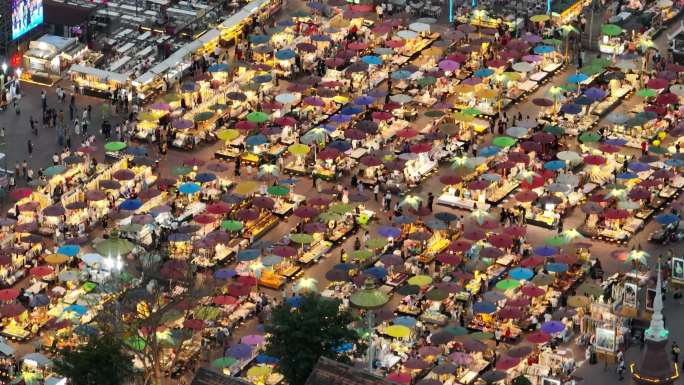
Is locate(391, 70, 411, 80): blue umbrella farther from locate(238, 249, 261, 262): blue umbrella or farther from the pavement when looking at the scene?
locate(238, 249, 261, 262): blue umbrella

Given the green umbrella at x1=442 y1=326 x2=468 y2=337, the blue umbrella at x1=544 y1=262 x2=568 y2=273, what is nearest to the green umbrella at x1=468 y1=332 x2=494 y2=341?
the green umbrella at x1=442 y1=326 x2=468 y2=337

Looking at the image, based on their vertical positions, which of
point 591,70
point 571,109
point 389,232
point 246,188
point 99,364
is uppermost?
point 99,364

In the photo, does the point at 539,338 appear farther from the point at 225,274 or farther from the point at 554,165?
the point at 554,165

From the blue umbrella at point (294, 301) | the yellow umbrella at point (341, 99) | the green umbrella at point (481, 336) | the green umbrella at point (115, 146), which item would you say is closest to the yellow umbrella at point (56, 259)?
the blue umbrella at point (294, 301)

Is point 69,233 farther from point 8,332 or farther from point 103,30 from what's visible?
point 103,30

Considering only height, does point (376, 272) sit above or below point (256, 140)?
above

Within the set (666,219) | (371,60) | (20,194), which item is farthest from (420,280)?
(371,60)

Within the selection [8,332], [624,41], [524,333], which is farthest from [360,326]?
[624,41]
